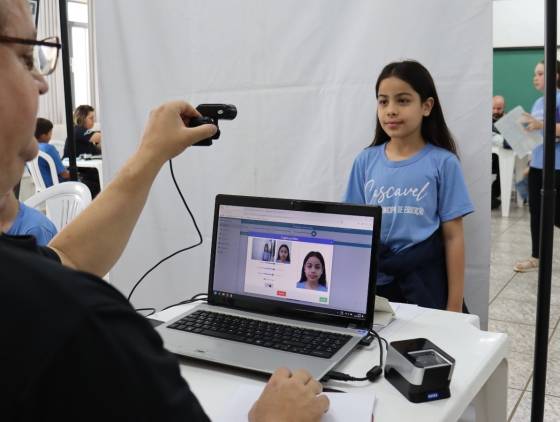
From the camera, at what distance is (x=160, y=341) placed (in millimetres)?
434

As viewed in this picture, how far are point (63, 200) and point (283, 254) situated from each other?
1271 mm

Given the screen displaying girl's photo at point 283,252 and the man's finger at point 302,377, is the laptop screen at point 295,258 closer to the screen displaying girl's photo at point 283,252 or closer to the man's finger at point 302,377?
the screen displaying girl's photo at point 283,252

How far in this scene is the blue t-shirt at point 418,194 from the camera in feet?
5.28

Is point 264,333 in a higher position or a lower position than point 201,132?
lower

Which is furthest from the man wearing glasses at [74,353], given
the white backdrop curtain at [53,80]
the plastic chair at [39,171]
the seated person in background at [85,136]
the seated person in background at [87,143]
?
the white backdrop curtain at [53,80]

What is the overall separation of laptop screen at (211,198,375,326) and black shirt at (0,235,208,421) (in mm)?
775

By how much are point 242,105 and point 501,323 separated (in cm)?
178

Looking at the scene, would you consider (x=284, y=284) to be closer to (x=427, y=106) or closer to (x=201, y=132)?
(x=201, y=132)

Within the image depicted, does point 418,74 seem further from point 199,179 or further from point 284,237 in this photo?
point 199,179

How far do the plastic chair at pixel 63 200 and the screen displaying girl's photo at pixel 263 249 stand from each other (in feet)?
3.67

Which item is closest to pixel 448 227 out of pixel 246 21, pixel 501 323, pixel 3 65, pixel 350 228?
pixel 350 228

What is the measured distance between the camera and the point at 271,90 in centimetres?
194

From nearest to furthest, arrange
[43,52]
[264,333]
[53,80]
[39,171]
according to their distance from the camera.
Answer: [43,52] < [264,333] < [39,171] < [53,80]

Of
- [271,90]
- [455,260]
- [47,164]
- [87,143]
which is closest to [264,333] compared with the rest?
[455,260]
